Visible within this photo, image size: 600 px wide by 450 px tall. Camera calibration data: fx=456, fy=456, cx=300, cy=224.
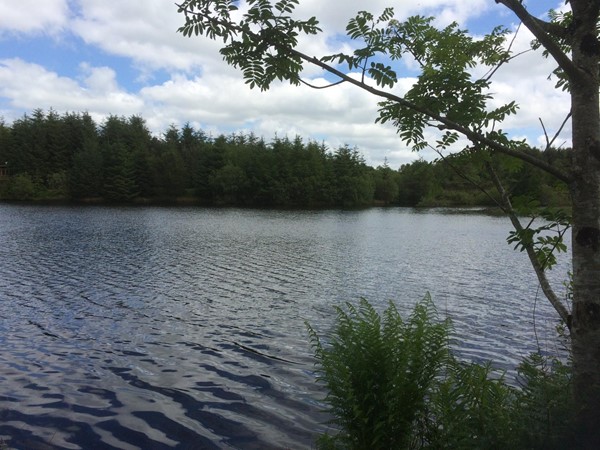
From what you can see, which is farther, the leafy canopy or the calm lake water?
the calm lake water

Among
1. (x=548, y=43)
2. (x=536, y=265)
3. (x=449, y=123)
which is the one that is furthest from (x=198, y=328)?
(x=548, y=43)

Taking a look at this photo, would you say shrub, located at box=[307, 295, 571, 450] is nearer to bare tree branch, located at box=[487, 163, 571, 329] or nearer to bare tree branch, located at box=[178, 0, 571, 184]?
bare tree branch, located at box=[487, 163, 571, 329]

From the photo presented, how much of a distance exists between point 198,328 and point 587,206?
39.9ft

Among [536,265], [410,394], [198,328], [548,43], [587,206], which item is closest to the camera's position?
[548,43]

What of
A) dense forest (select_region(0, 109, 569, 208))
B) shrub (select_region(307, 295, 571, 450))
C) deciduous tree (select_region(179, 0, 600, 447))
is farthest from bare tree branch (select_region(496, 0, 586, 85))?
dense forest (select_region(0, 109, 569, 208))

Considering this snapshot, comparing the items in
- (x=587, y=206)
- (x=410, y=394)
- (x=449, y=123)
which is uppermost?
(x=449, y=123)

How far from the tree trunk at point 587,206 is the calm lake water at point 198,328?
490 cm

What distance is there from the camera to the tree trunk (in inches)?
136

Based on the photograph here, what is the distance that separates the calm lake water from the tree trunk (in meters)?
4.90

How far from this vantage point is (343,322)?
263 inches

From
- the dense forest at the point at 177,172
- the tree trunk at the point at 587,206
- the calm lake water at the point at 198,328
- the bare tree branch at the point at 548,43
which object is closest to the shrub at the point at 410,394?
the tree trunk at the point at 587,206

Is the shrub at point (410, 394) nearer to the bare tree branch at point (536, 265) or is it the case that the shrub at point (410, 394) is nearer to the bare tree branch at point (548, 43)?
the bare tree branch at point (536, 265)

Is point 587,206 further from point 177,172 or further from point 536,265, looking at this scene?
point 177,172

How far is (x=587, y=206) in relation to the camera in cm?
348
